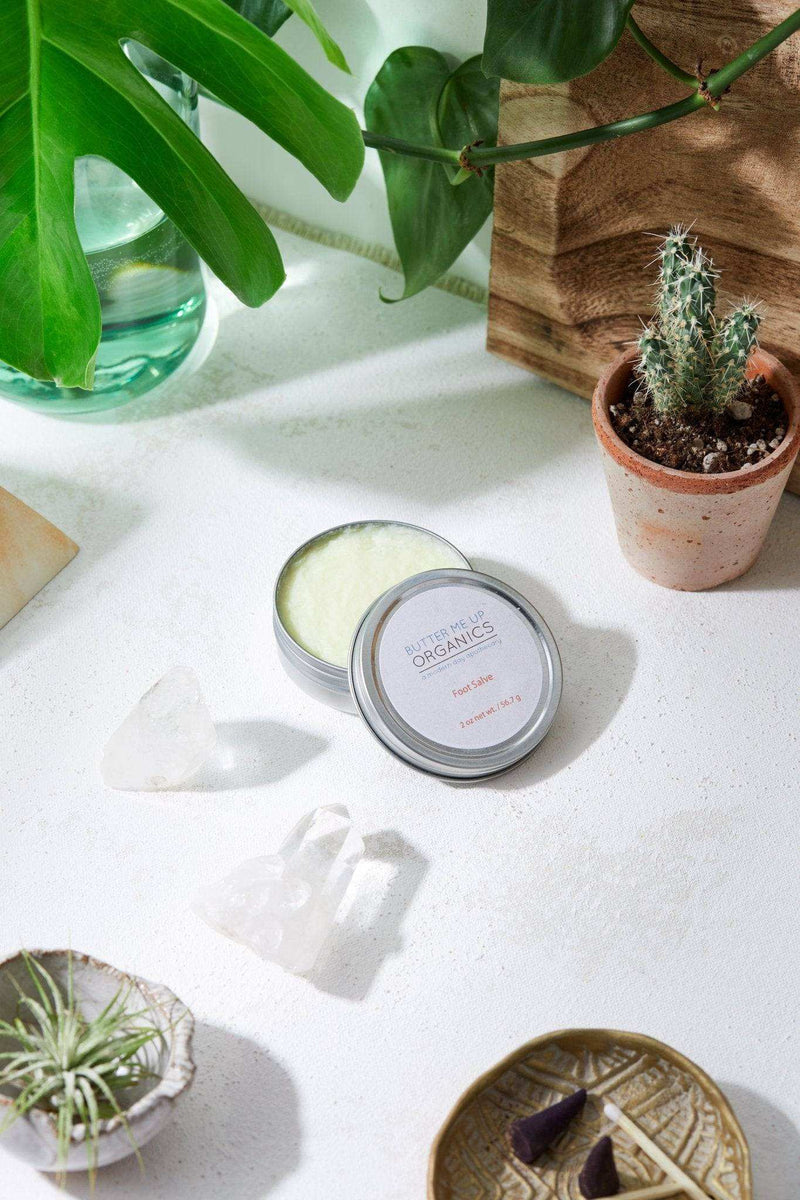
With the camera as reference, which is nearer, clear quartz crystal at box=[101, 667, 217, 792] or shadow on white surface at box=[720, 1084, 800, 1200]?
shadow on white surface at box=[720, 1084, 800, 1200]

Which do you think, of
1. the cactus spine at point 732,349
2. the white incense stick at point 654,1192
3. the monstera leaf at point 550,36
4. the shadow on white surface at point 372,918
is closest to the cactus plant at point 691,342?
the cactus spine at point 732,349

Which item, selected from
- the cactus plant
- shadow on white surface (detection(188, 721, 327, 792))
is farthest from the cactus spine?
shadow on white surface (detection(188, 721, 327, 792))

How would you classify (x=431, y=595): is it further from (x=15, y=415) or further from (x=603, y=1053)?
(x=15, y=415)

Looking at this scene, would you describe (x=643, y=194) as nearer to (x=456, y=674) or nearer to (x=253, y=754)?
(x=456, y=674)

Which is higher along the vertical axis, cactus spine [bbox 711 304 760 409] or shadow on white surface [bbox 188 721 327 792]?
cactus spine [bbox 711 304 760 409]

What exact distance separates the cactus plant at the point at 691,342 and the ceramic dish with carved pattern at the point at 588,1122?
1.35 feet

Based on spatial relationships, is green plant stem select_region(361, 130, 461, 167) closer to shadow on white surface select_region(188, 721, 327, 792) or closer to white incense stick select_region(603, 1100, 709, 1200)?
shadow on white surface select_region(188, 721, 327, 792)

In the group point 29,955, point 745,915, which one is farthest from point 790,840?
point 29,955

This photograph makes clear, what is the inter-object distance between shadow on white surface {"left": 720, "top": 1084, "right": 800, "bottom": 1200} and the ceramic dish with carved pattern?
1.1 inches

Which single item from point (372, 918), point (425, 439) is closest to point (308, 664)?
point (372, 918)

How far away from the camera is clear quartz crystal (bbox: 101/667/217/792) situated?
729 millimetres

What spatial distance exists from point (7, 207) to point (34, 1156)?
22.0 inches

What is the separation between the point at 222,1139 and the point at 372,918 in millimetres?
149

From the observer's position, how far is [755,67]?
71cm
